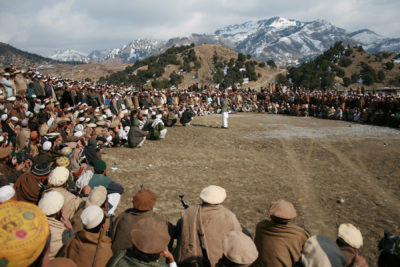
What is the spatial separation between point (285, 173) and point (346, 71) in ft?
200

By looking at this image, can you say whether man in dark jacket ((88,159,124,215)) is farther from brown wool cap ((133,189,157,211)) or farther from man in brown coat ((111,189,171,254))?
brown wool cap ((133,189,157,211))

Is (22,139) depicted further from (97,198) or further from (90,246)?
(90,246)

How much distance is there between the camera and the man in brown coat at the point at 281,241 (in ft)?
9.26

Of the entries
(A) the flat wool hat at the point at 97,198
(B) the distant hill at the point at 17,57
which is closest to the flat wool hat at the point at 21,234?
(A) the flat wool hat at the point at 97,198

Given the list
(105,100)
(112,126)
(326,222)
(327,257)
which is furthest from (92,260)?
(105,100)

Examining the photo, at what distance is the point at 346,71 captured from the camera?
59156 millimetres

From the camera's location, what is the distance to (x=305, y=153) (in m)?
10.1

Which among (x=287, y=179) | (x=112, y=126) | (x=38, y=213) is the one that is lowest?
(x=287, y=179)

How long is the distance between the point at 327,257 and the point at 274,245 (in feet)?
2.01

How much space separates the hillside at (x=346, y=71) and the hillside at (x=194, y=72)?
8.04m

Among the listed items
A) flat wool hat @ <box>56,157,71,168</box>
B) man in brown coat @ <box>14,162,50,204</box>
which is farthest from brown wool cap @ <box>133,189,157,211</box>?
flat wool hat @ <box>56,157,71,168</box>

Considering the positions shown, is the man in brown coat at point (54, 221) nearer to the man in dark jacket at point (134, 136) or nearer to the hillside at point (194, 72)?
the man in dark jacket at point (134, 136)

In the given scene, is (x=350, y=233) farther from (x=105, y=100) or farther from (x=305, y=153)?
(x=105, y=100)

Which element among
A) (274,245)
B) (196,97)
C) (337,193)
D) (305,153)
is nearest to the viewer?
(274,245)
